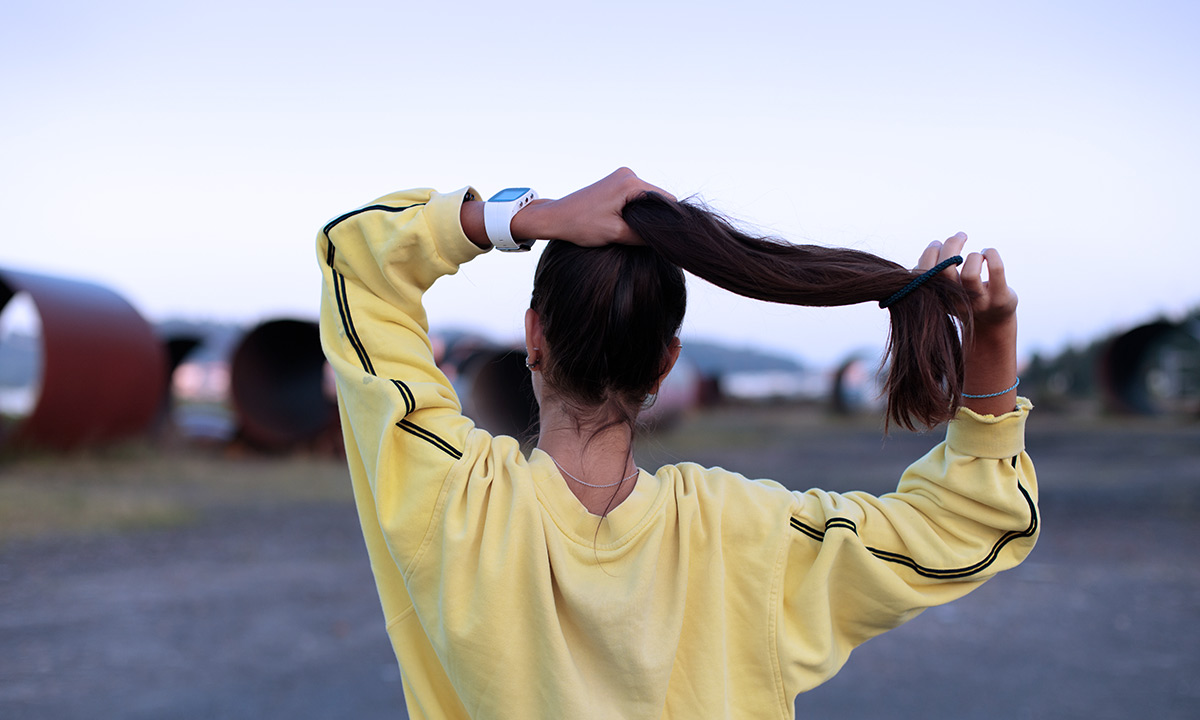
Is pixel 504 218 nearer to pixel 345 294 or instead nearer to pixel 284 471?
pixel 345 294

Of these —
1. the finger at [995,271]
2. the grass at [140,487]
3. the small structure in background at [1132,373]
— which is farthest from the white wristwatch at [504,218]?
the small structure in background at [1132,373]

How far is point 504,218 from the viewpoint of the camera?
47.9 inches

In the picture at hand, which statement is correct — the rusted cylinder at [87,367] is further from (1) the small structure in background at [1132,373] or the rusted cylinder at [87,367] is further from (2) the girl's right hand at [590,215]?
(1) the small structure in background at [1132,373]

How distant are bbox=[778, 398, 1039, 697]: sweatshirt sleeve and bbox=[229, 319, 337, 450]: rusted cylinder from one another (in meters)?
12.1

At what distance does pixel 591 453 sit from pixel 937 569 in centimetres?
52

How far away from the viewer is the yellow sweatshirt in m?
1.12

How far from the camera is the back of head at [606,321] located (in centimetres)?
118

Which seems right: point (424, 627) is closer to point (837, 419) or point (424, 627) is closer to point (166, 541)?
point (166, 541)

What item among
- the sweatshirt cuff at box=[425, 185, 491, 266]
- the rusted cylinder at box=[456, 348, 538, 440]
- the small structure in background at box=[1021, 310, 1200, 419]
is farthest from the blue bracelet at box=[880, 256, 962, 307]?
the small structure in background at box=[1021, 310, 1200, 419]

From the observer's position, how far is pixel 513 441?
1.27 m

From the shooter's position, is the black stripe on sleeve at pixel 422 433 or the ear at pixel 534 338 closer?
the black stripe on sleeve at pixel 422 433

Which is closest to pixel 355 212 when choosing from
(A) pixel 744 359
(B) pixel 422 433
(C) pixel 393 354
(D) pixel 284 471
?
(C) pixel 393 354

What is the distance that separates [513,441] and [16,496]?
891 centimetres

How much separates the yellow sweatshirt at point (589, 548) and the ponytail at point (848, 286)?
7.0 inches
